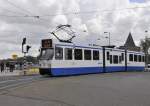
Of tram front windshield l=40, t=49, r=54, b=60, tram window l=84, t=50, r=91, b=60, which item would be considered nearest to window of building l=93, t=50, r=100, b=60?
tram window l=84, t=50, r=91, b=60

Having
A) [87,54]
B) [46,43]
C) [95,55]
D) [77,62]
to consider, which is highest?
[46,43]

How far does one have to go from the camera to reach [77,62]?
3625cm

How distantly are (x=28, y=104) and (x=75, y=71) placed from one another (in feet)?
72.3

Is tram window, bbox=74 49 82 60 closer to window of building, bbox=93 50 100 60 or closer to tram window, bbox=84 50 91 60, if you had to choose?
tram window, bbox=84 50 91 60

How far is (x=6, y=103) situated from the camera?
1465 centimetres

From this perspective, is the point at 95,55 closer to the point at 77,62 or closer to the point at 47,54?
the point at 77,62

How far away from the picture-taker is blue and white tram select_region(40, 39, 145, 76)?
33.2 meters

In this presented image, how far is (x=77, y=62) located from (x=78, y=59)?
1.12 feet

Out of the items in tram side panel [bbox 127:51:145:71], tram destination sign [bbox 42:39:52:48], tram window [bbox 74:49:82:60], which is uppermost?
tram destination sign [bbox 42:39:52:48]

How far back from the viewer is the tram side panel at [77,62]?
33438 millimetres

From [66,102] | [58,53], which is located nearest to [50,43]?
[58,53]

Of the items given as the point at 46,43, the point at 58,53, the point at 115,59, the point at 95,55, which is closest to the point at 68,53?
the point at 58,53

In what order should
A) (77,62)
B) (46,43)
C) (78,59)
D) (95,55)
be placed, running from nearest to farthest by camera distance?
(46,43), (77,62), (78,59), (95,55)

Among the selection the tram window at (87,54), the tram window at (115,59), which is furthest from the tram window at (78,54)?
the tram window at (115,59)
